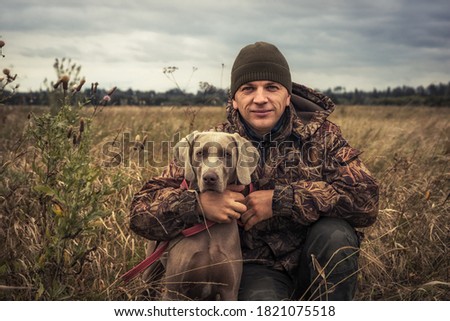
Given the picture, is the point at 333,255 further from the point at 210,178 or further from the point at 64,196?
the point at 64,196

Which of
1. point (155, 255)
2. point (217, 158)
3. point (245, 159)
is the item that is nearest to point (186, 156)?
point (217, 158)

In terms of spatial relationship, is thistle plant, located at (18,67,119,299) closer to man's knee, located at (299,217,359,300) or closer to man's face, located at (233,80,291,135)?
man's face, located at (233,80,291,135)

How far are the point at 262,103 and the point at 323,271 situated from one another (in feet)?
3.97

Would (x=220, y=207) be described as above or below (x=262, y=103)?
below

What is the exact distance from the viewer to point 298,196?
312cm

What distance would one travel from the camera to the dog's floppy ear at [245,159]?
3.17m

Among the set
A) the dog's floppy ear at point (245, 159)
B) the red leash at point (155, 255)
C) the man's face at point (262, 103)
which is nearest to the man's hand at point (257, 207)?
the dog's floppy ear at point (245, 159)

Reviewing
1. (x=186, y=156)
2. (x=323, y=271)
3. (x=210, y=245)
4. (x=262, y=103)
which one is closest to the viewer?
(x=323, y=271)

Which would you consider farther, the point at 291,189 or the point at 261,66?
the point at 261,66

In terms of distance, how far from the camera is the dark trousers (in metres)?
3.07

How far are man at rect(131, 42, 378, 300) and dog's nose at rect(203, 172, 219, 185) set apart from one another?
10 centimetres

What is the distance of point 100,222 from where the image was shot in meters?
2.99

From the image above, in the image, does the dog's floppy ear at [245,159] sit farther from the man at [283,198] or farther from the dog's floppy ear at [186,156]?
the dog's floppy ear at [186,156]

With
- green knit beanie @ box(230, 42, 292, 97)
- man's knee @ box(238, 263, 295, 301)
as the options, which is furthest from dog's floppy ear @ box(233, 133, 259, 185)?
man's knee @ box(238, 263, 295, 301)
